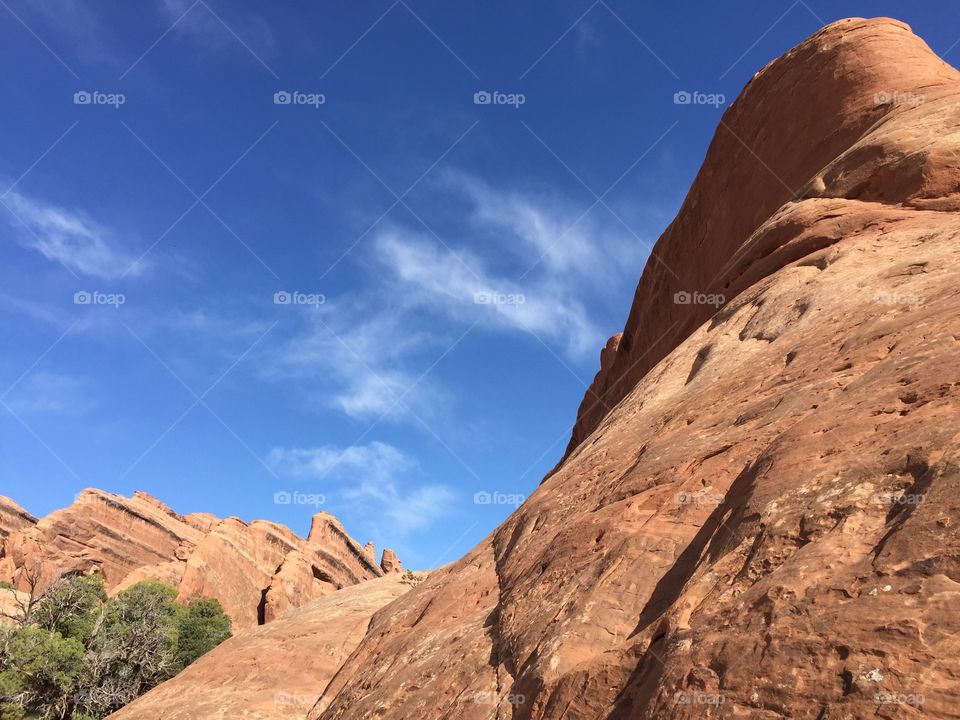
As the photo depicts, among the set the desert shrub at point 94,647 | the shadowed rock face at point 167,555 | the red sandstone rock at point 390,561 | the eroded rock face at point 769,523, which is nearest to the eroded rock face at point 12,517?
the shadowed rock face at point 167,555

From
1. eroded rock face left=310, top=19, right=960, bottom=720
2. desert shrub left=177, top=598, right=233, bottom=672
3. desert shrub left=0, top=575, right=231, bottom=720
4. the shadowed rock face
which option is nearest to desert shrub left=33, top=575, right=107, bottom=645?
desert shrub left=0, top=575, right=231, bottom=720

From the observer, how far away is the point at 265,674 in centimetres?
2019

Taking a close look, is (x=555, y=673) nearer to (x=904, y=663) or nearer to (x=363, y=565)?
(x=904, y=663)

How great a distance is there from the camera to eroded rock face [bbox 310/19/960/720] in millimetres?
5398

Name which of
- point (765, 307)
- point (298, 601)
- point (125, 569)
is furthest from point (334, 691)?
point (125, 569)

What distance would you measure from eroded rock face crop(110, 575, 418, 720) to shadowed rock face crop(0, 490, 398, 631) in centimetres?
4658

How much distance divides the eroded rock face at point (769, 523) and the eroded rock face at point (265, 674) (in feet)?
10.4

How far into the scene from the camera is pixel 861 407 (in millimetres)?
8062

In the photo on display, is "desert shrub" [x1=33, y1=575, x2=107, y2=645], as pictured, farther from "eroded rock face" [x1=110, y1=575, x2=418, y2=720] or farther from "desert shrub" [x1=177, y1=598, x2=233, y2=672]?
"eroded rock face" [x1=110, y1=575, x2=418, y2=720]

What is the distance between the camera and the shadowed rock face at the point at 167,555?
220ft

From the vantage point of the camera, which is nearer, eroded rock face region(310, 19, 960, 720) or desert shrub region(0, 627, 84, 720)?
eroded rock face region(310, 19, 960, 720)

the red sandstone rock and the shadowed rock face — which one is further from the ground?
the red sandstone rock

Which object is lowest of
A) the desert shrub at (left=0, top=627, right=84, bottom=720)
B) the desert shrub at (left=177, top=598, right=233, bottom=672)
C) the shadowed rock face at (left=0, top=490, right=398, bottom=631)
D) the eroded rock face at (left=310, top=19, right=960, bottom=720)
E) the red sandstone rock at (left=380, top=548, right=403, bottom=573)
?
the eroded rock face at (left=310, top=19, right=960, bottom=720)

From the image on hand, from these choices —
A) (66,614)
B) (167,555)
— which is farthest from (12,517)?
(66,614)
